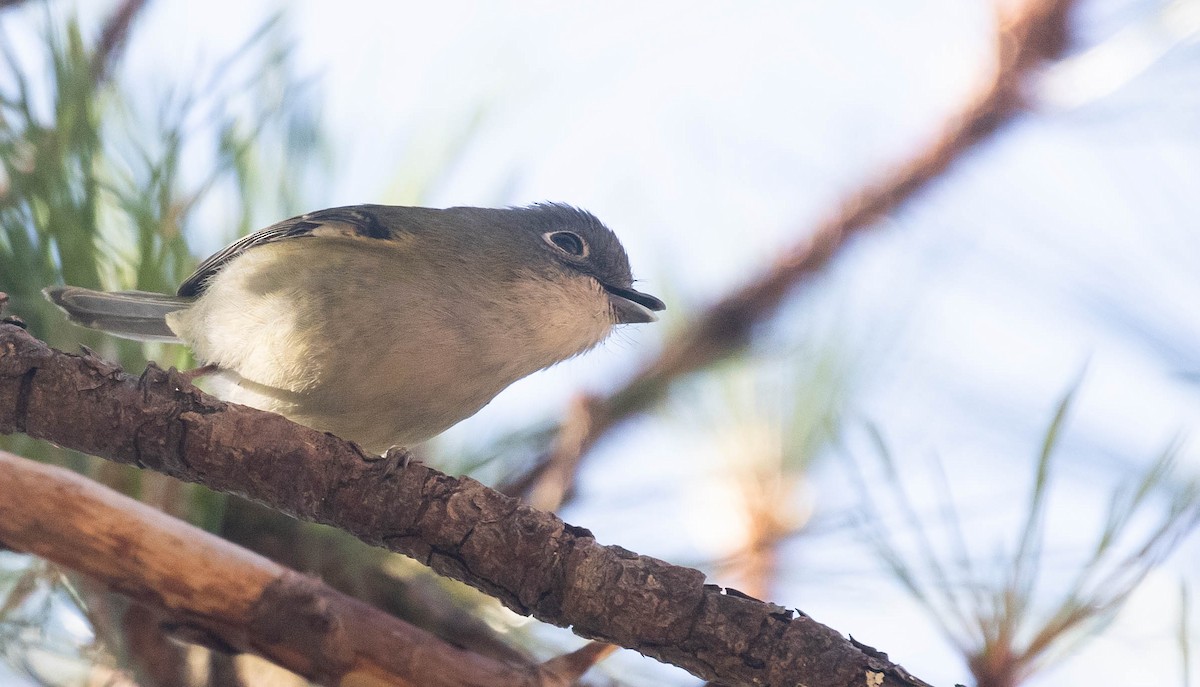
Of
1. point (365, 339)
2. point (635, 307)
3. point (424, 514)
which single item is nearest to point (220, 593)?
point (424, 514)

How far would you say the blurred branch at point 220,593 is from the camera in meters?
1.65

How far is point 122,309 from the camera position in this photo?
2.45 m

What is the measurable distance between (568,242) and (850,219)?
905mm

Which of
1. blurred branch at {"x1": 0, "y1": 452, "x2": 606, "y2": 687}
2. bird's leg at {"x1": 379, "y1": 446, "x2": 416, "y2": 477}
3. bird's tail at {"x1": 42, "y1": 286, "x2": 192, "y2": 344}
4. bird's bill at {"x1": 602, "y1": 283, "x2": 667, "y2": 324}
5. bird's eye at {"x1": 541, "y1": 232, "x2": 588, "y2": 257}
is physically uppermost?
bird's eye at {"x1": 541, "y1": 232, "x2": 588, "y2": 257}

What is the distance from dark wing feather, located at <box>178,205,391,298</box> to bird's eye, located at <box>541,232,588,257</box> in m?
0.57

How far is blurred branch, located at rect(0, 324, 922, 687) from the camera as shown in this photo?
163cm

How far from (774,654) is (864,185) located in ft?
4.93

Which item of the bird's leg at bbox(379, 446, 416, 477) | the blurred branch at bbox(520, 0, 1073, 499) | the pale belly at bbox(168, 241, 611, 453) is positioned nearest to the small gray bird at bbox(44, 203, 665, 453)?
the pale belly at bbox(168, 241, 611, 453)

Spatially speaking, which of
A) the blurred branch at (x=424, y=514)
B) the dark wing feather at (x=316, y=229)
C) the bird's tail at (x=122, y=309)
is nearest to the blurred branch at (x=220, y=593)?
the blurred branch at (x=424, y=514)

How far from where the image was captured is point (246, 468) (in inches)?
71.0

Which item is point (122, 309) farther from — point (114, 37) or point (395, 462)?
point (395, 462)

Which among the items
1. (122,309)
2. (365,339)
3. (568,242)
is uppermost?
(568,242)

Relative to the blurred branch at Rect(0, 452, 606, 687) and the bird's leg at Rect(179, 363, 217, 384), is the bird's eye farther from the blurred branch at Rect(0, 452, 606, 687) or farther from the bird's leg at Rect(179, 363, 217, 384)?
the blurred branch at Rect(0, 452, 606, 687)

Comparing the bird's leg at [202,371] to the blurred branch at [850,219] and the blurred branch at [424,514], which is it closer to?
the blurred branch at [424,514]
